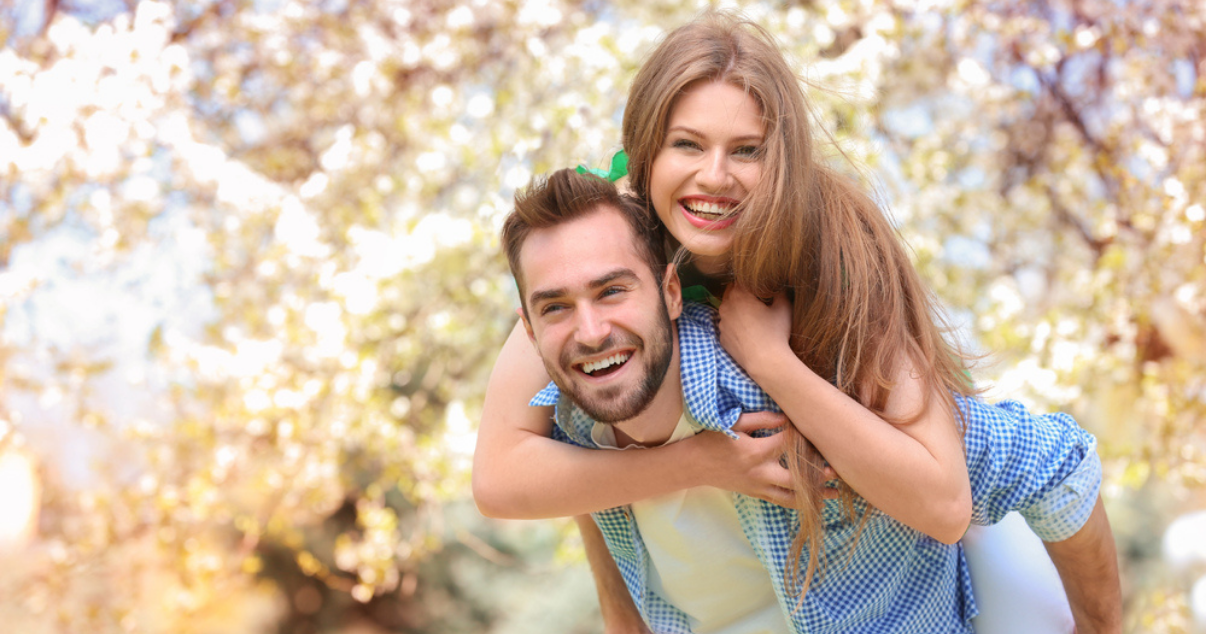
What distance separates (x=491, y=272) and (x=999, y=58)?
9.06ft

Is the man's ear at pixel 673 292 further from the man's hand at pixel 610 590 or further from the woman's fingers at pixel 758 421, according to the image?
the man's hand at pixel 610 590

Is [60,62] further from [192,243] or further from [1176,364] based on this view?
[1176,364]

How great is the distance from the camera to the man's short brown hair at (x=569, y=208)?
1.81 m

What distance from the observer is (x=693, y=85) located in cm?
183

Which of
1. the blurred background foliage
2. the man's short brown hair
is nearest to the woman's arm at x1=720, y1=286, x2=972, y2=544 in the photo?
the man's short brown hair

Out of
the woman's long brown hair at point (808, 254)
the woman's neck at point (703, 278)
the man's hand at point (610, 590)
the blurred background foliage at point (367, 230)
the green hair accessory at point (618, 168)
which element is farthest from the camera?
the blurred background foliage at point (367, 230)

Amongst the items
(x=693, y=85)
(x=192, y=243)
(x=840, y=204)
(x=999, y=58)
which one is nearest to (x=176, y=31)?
(x=192, y=243)

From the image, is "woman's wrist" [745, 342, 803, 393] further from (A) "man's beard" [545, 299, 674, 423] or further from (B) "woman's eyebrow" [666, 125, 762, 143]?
(B) "woman's eyebrow" [666, 125, 762, 143]

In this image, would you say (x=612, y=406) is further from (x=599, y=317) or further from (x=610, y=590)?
(x=610, y=590)

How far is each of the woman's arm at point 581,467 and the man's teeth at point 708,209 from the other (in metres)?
0.42

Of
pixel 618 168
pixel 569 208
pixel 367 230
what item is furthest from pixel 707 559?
pixel 367 230

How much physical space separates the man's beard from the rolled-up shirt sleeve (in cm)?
64

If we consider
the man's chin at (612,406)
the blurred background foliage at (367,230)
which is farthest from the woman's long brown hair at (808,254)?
the blurred background foliage at (367,230)

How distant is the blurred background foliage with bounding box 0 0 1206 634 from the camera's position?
3.88m
